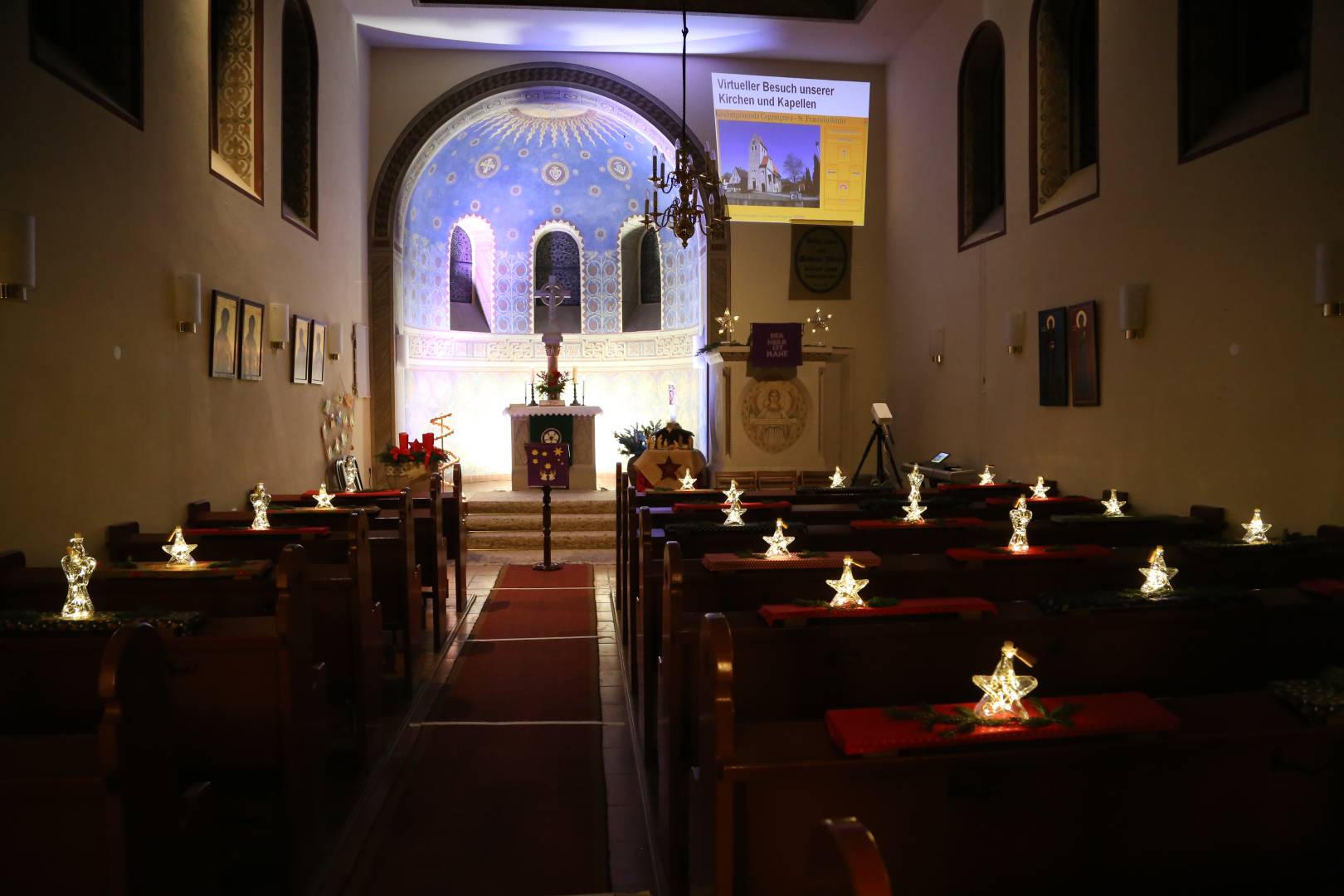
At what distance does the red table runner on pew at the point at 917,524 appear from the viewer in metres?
4.56

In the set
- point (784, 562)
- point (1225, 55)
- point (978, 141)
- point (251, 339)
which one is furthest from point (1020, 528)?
point (978, 141)

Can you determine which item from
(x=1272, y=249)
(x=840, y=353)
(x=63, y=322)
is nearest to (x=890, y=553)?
(x=1272, y=249)

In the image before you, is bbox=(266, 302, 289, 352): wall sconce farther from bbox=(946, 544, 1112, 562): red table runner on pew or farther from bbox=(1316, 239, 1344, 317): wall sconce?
bbox=(1316, 239, 1344, 317): wall sconce

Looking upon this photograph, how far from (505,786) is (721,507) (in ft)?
7.15

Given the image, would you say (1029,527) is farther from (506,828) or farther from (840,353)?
(840,353)

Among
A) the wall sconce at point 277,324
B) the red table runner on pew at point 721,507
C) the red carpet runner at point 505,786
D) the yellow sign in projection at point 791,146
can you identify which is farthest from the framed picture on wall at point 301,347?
the yellow sign in projection at point 791,146

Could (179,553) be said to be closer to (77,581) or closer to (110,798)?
(77,581)

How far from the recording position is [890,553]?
458 centimetres

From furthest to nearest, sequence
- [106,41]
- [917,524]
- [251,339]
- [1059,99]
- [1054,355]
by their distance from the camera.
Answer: [1059,99]
[1054,355]
[251,339]
[106,41]
[917,524]

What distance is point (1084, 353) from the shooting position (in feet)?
21.7

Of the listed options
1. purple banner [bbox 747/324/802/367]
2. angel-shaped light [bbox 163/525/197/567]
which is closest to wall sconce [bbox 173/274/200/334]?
angel-shaped light [bbox 163/525/197/567]

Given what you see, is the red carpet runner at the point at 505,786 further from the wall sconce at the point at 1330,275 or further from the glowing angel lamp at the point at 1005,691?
the wall sconce at the point at 1330,275

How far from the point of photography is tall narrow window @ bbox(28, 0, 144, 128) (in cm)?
468

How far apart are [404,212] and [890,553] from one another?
8299 mm
